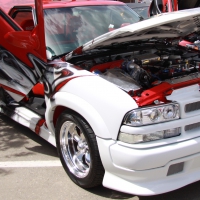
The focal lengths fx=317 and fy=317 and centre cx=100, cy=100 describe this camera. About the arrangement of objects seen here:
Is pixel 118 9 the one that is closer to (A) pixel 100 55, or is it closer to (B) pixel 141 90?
(A) pixel 100 55

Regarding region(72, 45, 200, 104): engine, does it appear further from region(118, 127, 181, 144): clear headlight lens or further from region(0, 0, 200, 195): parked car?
region(118, 127, 181, 144): clear headlight lens

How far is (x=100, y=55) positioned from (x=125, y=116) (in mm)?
1477

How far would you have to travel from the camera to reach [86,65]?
3.72m

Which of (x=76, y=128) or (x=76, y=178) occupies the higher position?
(x=76, y=128)

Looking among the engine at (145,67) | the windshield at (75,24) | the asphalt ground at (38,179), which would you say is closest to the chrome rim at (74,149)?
the asphalt ground at (38,179)

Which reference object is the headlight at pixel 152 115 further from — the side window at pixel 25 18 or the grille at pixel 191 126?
the side window at pixel 25 18

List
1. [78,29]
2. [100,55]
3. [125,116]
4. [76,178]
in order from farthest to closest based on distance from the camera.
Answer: [78,29], [100,55], [76,178], [125,116]

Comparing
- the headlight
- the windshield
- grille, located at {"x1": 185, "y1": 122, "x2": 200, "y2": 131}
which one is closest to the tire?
the headlight

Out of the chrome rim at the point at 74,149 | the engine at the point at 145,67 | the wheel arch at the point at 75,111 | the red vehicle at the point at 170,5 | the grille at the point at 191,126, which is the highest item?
the red vehicle at the point at 170,5

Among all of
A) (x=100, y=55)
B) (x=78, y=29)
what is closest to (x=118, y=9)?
(x=78, y=29)

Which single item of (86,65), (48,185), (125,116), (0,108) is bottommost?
(48,185)

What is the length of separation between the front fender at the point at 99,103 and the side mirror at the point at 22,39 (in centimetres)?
71

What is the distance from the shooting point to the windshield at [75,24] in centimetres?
418

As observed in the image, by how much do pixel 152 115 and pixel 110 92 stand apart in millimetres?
426
